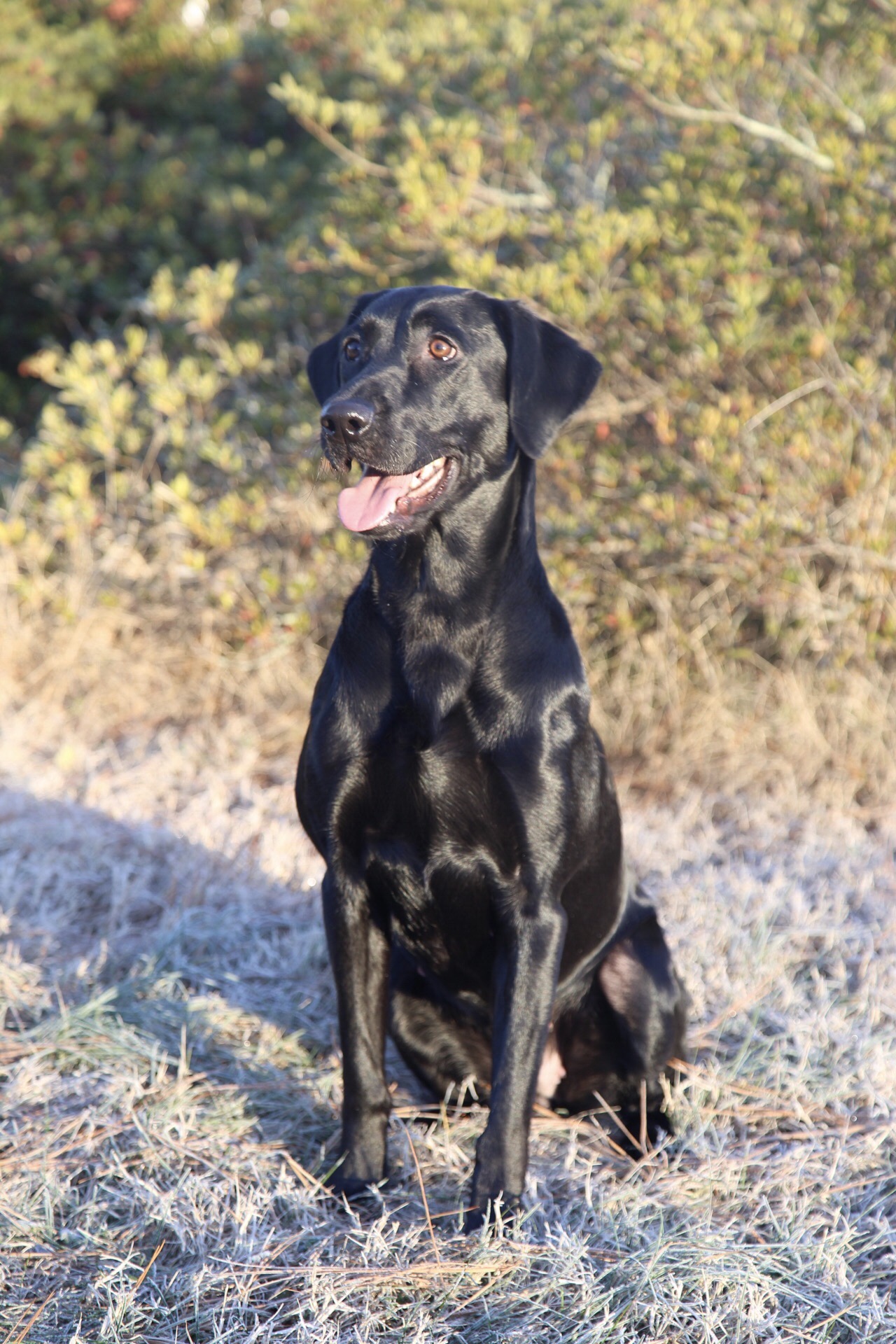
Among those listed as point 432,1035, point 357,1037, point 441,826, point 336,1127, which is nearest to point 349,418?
point 441,826

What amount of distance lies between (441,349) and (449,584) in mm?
450

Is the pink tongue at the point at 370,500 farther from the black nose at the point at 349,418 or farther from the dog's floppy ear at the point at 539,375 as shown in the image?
the dog's floppy ear at the point at 539,375

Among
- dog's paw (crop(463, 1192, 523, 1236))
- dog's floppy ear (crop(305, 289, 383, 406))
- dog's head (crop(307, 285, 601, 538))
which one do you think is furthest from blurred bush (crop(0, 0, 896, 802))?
dog's paw (crop(463, 1192, 523, 1236))

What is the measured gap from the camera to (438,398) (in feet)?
7.07

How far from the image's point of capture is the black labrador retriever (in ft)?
6.71

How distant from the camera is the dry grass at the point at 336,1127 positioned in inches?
70.3

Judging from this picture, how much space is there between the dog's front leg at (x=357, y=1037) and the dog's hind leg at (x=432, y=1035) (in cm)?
28

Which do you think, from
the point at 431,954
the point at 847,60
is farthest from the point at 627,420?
the point at 431,954

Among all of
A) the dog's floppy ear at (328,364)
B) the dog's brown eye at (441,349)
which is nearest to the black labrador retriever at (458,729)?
the dog's brown eye at (441,349)

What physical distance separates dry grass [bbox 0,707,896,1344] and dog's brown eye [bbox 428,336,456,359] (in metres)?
1.48

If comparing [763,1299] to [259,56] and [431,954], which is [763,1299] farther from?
[259,56]

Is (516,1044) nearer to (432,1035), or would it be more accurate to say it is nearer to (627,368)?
(432,1035)

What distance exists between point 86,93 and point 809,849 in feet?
19.1

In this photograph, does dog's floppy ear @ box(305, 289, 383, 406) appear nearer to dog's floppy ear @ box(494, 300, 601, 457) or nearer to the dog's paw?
dog's floppy ear @ box(494, 300, 601, 457)
